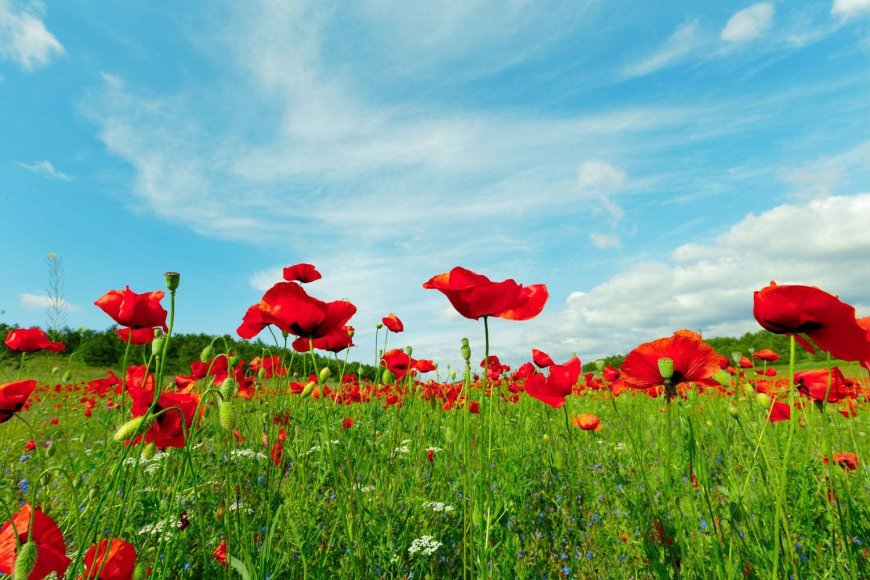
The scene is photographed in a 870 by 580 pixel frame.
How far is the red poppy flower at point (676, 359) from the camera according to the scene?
186cm

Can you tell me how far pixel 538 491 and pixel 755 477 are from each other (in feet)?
5.78

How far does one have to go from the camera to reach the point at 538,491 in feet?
10.7

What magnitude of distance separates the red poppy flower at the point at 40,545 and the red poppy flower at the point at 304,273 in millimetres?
1615

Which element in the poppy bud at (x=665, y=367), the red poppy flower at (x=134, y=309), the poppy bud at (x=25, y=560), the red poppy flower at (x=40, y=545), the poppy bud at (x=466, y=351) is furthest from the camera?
the red poppy flower at (x=134, y=309)

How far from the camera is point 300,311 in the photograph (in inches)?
75.0

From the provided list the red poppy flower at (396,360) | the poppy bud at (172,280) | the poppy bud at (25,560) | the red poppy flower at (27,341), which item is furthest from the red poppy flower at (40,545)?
the red poppy flower at (396,360)

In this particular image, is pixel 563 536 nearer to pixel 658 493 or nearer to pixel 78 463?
pixel 658 493

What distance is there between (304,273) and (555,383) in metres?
1.62

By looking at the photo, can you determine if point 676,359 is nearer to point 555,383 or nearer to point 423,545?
point 555,383

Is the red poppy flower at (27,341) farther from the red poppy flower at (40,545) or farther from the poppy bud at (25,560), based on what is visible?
the poppy bud at (25,560)

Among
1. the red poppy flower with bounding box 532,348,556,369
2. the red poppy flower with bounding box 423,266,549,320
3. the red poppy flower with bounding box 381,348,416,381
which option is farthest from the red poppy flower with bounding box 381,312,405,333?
the red poppy flower with bounding box 423,266,549,320

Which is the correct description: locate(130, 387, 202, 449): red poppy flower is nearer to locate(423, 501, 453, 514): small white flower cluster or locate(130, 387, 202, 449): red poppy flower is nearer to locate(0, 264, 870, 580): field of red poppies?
locate(0, 264, 870, 580): field of red poppies

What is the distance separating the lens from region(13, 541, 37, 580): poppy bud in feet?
3.60

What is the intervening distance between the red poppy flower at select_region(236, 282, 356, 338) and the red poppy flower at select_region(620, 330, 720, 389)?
3.79 ft
